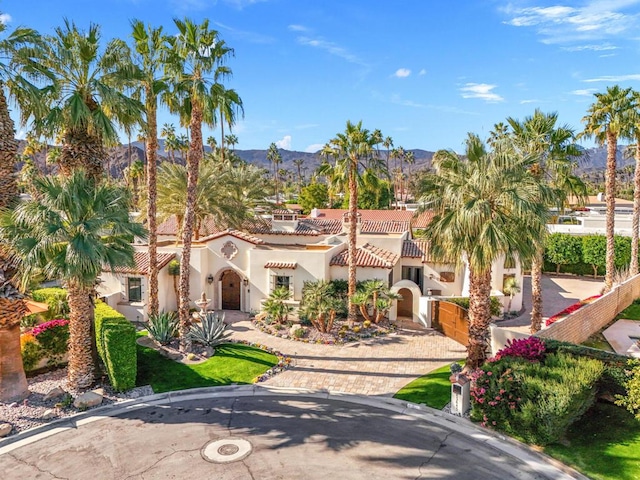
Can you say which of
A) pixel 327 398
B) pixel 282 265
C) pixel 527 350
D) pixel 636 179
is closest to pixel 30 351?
pixel 327 398

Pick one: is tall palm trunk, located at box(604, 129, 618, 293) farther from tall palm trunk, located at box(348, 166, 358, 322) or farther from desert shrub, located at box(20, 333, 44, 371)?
desert shrub, located at box(20, 333, 44, 371)

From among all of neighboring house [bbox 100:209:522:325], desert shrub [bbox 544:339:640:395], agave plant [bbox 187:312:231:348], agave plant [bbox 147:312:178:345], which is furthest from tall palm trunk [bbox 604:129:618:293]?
agave plant [bbox 147:312:178:345]

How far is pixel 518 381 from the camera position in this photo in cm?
1300

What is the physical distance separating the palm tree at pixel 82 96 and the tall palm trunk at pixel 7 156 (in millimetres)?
1056

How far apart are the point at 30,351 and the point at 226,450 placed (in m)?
10.5

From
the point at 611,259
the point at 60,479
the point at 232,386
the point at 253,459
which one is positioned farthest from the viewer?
the point at 611,259

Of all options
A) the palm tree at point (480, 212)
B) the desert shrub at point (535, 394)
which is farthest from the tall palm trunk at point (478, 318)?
the desert shrub at point (535, 394)

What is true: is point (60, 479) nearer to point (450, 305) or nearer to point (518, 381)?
point (518, 381)

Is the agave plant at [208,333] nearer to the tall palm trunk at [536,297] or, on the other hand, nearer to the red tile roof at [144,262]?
the red tile roof at [144,262]

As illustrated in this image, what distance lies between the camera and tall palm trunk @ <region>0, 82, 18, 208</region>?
46.3ft

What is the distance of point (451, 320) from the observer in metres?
23.5

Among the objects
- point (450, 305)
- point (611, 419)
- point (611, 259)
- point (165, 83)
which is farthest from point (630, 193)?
point (165, 83)

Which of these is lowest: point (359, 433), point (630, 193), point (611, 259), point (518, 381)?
point (359, 433)

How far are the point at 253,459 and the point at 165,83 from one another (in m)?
16.4
